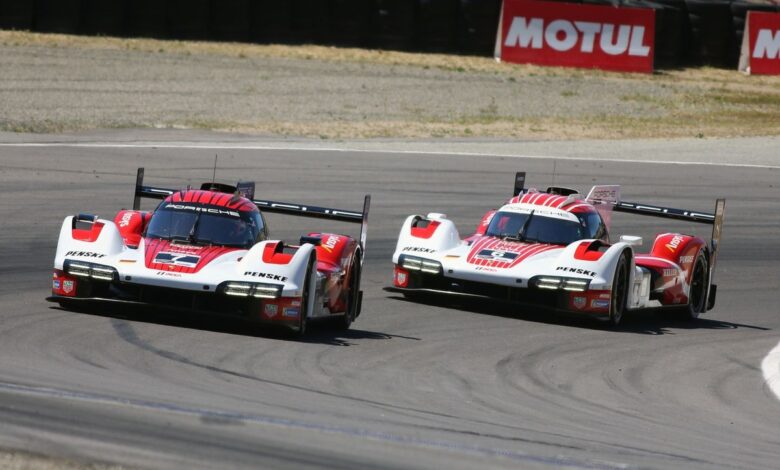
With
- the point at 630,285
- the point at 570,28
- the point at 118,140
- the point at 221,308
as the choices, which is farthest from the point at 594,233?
the point at 570,28

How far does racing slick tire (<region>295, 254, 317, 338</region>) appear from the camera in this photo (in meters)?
12.4

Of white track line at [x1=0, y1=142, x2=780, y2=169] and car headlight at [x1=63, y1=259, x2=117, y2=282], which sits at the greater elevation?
white track line at [x1=0, y1=142, x2=780, y2=169]

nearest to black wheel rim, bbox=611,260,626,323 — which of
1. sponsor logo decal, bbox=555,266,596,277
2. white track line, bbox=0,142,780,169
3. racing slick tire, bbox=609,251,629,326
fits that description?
racing slick tire, bbox=609,251,629,326

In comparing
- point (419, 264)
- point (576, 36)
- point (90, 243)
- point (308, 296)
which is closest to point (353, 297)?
point (308, 296)

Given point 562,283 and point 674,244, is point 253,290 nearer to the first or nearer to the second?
point 562,283

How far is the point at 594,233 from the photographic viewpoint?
635 inches

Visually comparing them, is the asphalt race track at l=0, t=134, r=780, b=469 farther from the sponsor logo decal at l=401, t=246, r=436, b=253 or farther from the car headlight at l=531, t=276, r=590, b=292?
the sponsor logo decal at l=401, t=246, r=436, b=253

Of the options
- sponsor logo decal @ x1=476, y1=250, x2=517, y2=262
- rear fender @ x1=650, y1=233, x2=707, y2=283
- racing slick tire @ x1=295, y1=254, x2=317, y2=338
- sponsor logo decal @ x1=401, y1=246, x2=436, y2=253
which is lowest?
racing slick tire @ x1=295, y1=254, x2=317, y2=338

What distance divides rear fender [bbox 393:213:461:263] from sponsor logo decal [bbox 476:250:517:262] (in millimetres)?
484

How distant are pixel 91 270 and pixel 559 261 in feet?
16.8

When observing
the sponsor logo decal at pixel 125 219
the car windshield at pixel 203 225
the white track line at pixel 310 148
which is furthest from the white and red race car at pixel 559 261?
the white track line at pixel 310 148

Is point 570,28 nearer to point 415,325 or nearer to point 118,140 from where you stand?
point 118,140

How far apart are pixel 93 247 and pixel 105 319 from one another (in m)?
0.76

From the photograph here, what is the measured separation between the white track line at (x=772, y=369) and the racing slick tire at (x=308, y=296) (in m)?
3.99
